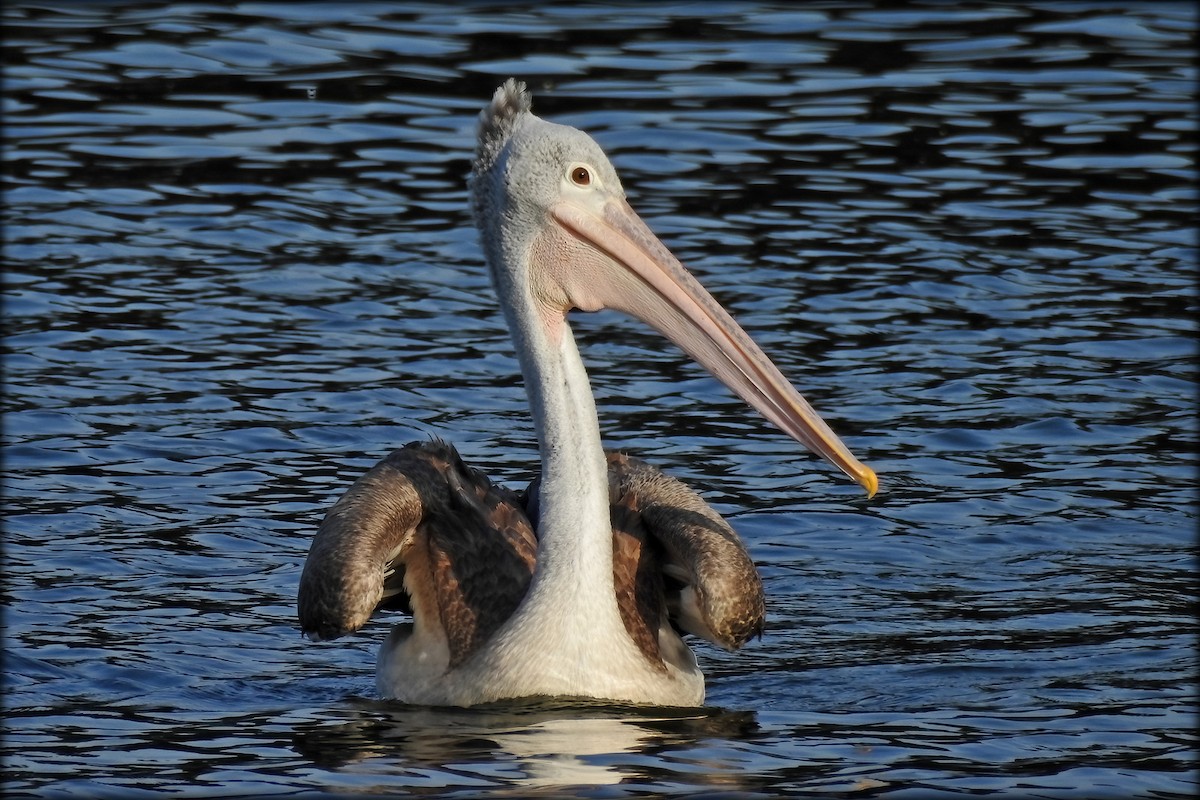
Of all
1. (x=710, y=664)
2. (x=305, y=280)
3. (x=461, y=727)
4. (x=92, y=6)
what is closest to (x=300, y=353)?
(x=305, y=280)

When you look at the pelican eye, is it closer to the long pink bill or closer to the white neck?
the long pink bill

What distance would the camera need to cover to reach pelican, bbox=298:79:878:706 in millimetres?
6527

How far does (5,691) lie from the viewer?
6855mm

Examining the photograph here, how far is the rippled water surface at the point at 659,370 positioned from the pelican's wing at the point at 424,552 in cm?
36

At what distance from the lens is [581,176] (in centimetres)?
671

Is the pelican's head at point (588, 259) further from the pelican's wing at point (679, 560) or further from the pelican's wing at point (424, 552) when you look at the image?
the pelican's wing at point (424, 552)

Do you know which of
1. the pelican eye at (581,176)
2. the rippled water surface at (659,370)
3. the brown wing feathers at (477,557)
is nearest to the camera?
the rippled water surface at (659,370)

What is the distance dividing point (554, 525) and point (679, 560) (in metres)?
0.56

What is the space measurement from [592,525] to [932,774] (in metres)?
1.30

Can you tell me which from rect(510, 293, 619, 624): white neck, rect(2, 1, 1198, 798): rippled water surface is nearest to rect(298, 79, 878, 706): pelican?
rect(510, 293, 619, 624): white neck

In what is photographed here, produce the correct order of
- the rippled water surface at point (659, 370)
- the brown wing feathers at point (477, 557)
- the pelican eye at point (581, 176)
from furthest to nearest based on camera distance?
the pelican eye at point (581, 176) < the brown wing feathers at point (477, 557) < the rippled water surface at point (659, 370)

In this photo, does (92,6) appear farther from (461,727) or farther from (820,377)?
(461,727)

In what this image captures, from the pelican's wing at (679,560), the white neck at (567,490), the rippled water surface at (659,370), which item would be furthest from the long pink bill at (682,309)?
the rippled water surface at (659,370)

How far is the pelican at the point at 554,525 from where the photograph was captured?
257 inches
